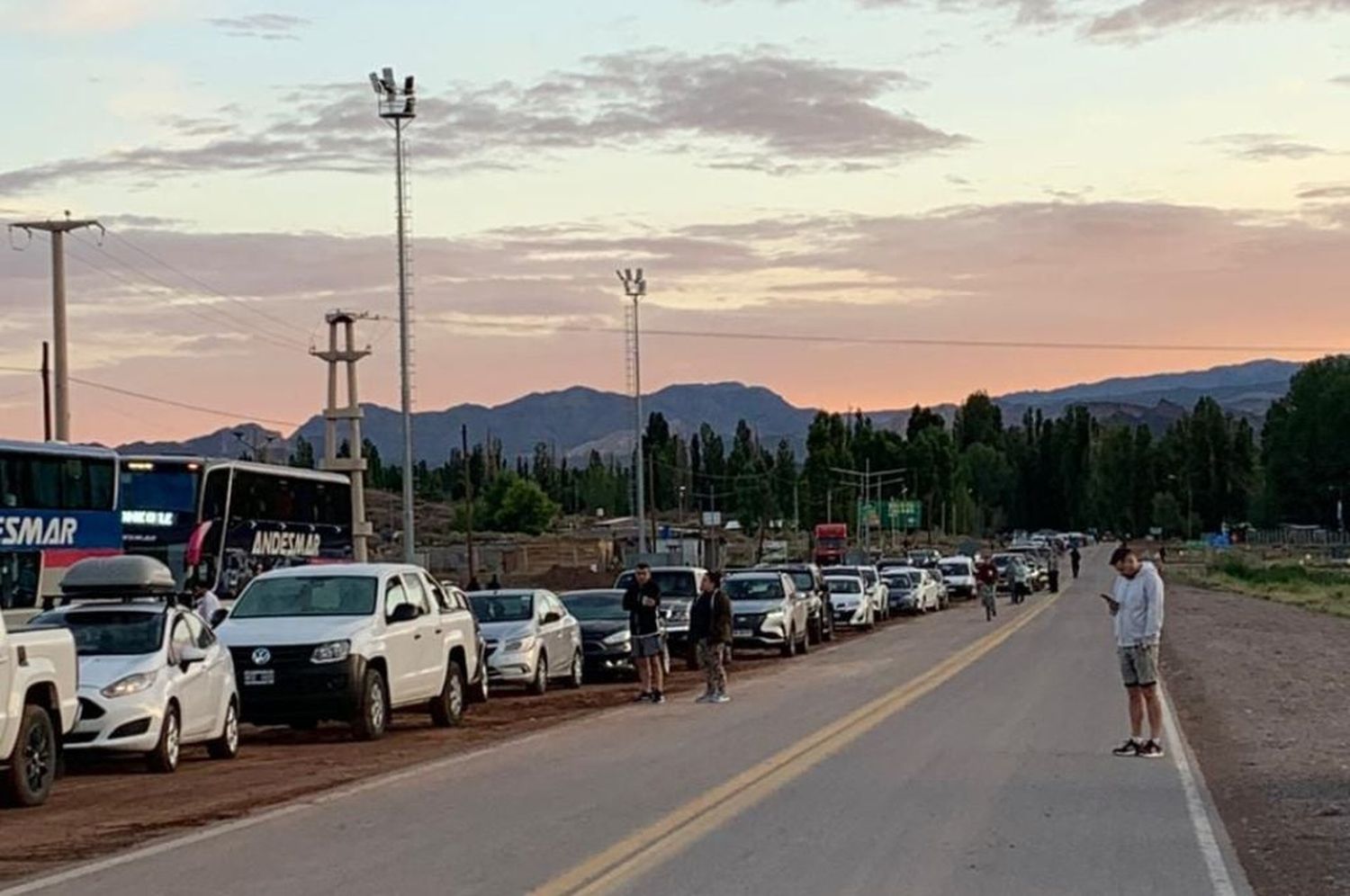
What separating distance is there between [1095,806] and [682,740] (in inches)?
253

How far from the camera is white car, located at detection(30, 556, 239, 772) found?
1836 centimetres

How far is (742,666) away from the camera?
1453 inches

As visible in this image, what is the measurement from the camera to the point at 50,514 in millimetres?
33406

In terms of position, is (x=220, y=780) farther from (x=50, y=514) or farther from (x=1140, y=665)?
(x=50, y=514)

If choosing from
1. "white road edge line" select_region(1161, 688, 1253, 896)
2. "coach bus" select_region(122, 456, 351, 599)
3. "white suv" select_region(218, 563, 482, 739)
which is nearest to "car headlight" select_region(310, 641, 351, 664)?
"white suv" select_region(218, 563, 482, 739)

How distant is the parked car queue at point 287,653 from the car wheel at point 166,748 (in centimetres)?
2

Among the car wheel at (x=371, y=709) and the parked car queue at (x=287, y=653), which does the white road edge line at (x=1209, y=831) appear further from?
the parked car queue at (x=287, y=653)

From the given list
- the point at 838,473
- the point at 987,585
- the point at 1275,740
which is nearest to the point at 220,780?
the point at 1275,740

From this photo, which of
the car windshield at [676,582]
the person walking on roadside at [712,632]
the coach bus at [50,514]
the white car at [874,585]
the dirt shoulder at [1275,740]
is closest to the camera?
the dirt shoulder at [1275,740]

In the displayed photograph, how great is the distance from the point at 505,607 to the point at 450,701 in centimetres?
630

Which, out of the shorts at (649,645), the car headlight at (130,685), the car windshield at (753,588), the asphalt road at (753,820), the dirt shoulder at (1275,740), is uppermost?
the car windshield at (753,588)

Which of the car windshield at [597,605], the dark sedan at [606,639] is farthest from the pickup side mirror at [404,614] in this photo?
the car windshield at [597,605]

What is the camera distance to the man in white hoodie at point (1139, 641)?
18953mm

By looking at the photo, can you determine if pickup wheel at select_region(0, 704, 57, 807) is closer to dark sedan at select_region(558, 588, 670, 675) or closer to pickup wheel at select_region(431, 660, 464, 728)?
pickup wheel at select_region(431, 660, 464, 728)
